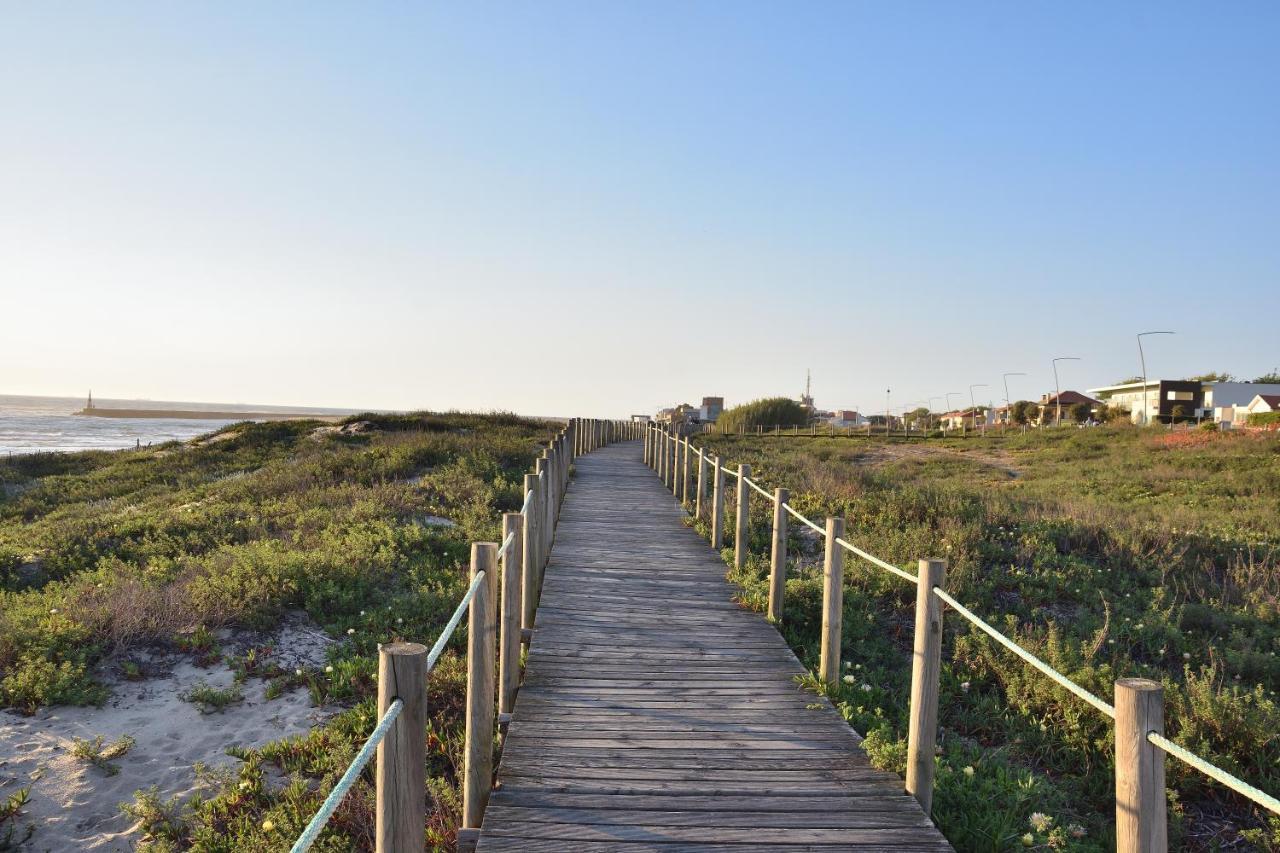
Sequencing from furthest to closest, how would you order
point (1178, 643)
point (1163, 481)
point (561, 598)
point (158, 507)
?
1. point (1163, 481)
2. point (158, 507)
3. point (561, 598)
4. point (1178, 643)

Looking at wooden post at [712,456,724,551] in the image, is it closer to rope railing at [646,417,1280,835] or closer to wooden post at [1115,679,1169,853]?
rope railing at [646,417,1280,835]

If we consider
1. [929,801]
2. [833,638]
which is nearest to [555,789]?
[929,801]

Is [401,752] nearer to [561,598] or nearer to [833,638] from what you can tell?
[833,638]

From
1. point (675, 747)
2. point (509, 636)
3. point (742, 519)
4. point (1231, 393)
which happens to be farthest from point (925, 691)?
point (1231, 393)

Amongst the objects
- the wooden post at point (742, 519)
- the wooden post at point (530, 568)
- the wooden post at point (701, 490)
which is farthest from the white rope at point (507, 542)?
the wooden post at point (701, 490)

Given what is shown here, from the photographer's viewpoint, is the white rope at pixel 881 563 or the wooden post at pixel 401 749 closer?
the wooden post at pixel 401 749

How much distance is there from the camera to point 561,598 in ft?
25.2

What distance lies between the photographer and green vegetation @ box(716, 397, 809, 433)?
55875mm

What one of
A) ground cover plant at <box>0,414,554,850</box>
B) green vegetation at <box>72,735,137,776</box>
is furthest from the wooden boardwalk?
green vegetation at <box>72,735,137,776</box>

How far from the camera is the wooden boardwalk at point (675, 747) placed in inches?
144

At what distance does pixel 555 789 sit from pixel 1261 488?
20.4 m

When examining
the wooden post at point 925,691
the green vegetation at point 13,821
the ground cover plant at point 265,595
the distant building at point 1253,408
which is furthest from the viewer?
the distant building at point 1253,408

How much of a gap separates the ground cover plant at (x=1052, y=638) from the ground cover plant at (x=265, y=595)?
317 centimetres

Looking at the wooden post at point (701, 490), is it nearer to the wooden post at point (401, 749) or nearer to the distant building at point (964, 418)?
the wooden post at point (401, 749)
